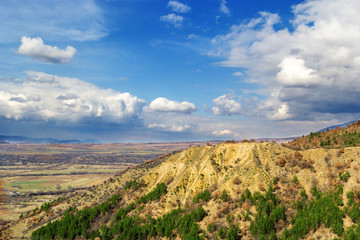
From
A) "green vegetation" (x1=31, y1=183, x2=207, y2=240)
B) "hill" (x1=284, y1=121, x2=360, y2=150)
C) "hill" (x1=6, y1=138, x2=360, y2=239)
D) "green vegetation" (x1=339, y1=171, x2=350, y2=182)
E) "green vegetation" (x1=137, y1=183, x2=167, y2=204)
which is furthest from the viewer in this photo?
"hill" (x1=284, y1=121, x2=360, y2=150)

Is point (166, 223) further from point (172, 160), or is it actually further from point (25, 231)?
point (25, 231)

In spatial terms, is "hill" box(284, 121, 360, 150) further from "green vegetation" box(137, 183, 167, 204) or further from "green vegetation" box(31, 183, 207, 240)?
"green vegetation" box(137, 183, 167, 204)

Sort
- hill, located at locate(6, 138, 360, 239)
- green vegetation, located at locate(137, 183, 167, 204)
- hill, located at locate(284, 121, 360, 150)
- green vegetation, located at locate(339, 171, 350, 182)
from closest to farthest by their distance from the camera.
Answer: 1. hill, located at locate(6, 138, 360, 239)
2. green vegetation, located at locate(339, 171, 350, 182)
3. green vegetation, located at locate(137, 183, 167, 204)
4. hill, located at locate(284, 121, 360, 150)

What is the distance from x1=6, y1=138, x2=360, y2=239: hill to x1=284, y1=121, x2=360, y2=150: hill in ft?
24.4

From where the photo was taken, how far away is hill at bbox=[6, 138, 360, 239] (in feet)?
113

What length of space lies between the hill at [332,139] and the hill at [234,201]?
7423 mm

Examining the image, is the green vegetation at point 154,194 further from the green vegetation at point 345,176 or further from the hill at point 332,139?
the green vegetation at point 345,176

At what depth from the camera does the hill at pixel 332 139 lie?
50372 mm

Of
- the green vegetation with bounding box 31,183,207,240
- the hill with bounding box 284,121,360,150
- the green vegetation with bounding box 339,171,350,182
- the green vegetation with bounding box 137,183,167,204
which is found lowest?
the green vegetation with bounding box 31,183,207,240

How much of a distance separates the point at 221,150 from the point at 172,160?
12.6 m

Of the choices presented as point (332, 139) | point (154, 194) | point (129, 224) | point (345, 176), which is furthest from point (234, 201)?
point (332, 139)

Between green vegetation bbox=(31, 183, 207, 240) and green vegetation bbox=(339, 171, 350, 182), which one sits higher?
green vegetation bbox=(339, 171, 350, 182)

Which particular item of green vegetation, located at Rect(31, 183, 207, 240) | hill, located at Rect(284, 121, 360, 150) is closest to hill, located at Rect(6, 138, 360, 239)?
green vegetation, located at Rect(31, 183, 207, 240)

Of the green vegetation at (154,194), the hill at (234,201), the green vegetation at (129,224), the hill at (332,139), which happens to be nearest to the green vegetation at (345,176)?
the hill at (234,201)
